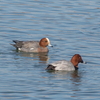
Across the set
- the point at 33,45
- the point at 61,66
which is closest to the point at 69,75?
the point at 61,66

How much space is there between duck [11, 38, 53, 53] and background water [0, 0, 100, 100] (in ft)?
1.06

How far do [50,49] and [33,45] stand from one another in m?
1.03

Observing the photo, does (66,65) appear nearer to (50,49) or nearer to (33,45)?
(33,45)

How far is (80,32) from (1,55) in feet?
18.3

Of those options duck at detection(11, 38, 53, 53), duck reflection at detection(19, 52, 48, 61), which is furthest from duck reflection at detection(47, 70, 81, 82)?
duck at detection(11, 38, 53, 53)

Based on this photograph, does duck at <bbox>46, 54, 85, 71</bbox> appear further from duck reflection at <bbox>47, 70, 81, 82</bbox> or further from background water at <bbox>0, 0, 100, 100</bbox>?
background water at <bbox>0, 0, 100, 100</bbox>

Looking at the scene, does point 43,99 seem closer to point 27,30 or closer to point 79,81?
point 79,81

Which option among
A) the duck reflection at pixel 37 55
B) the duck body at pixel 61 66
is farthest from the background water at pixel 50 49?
the duck body at pixel 61 66

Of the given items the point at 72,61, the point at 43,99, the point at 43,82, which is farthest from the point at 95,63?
the point at 43,99

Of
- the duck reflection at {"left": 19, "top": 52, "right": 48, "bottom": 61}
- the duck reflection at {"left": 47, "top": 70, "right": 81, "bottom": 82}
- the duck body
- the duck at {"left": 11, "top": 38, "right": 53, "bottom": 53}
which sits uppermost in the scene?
the duck at {"left": 11, "top": 38, "right": 53, "bottom": 53}

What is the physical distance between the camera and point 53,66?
49.8 ft

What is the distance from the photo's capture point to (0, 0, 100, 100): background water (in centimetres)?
1315

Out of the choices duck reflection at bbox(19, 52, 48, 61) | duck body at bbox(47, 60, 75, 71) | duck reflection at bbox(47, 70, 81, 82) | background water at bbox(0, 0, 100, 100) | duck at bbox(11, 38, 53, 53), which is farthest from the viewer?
duck at bbox(11, 38, 53, 53)

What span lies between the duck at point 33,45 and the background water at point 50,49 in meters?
0.32
